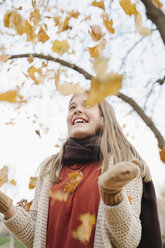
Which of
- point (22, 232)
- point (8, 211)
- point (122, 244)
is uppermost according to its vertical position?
point (8, 211)

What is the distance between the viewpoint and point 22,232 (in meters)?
1.67

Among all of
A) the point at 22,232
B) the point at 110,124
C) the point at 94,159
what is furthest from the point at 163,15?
the point at 22,232

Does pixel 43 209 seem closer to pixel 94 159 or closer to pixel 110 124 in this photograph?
pixel 94 159

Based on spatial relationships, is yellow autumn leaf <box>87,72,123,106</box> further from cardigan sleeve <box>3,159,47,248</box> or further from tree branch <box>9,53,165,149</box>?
tree branch <box>9,53,165,149</box>

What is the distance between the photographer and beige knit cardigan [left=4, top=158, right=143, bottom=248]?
1284 mm

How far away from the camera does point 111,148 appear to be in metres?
1.77

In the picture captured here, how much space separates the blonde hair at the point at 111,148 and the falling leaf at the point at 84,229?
0.33m

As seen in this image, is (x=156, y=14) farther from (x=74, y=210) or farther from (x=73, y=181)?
(x=74, y=210)

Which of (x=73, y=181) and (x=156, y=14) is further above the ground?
(x=156, y=14)

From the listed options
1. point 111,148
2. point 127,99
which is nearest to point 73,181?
point 111,148

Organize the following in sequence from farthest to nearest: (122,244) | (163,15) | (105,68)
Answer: (163,15) → (122,244) → (105,68)

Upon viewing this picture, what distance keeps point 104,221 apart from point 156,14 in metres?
2.51

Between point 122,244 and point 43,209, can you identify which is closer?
point 122,244

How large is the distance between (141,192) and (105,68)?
113 centimetres
